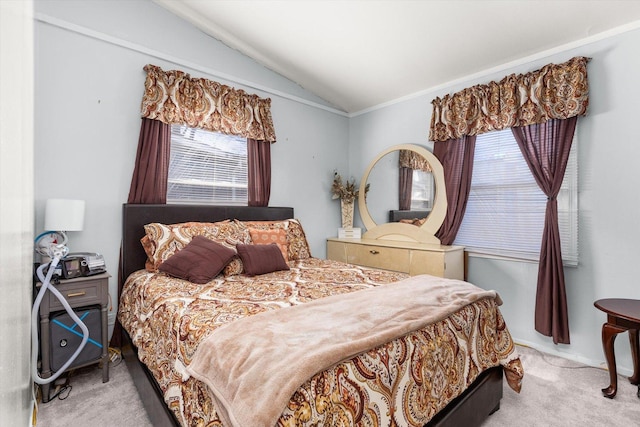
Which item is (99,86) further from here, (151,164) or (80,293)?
(80,293)

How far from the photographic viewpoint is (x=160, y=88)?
112 inches

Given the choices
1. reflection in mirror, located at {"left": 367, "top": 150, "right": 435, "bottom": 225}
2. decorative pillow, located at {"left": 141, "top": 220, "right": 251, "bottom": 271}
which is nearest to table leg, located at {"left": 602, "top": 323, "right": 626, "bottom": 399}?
reflection in mirror, located at {"left": 367, "top": 150, "right": 435, "bottom": 225}

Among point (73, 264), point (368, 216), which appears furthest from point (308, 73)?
point (73, 264)

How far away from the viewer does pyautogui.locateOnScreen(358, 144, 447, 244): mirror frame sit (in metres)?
3.45

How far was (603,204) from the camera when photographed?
8.19 feet

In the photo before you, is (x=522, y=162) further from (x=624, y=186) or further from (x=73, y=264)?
(x=73, y=264)

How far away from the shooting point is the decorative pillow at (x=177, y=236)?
253 centimetres

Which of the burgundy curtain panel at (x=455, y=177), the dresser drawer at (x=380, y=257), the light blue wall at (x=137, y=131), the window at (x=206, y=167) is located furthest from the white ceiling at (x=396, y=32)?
the dresser drawer at (x=380, y=257)

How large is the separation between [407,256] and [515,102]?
1763mm

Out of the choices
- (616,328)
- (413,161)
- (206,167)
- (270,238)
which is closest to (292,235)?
(270,238)

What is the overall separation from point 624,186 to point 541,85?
3.44 feet

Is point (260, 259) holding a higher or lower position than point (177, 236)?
lower

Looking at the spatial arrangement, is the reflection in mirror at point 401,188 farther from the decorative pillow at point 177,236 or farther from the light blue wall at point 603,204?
the decorative pillow at point 177,236

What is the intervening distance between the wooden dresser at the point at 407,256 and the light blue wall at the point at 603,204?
24.1 inches
